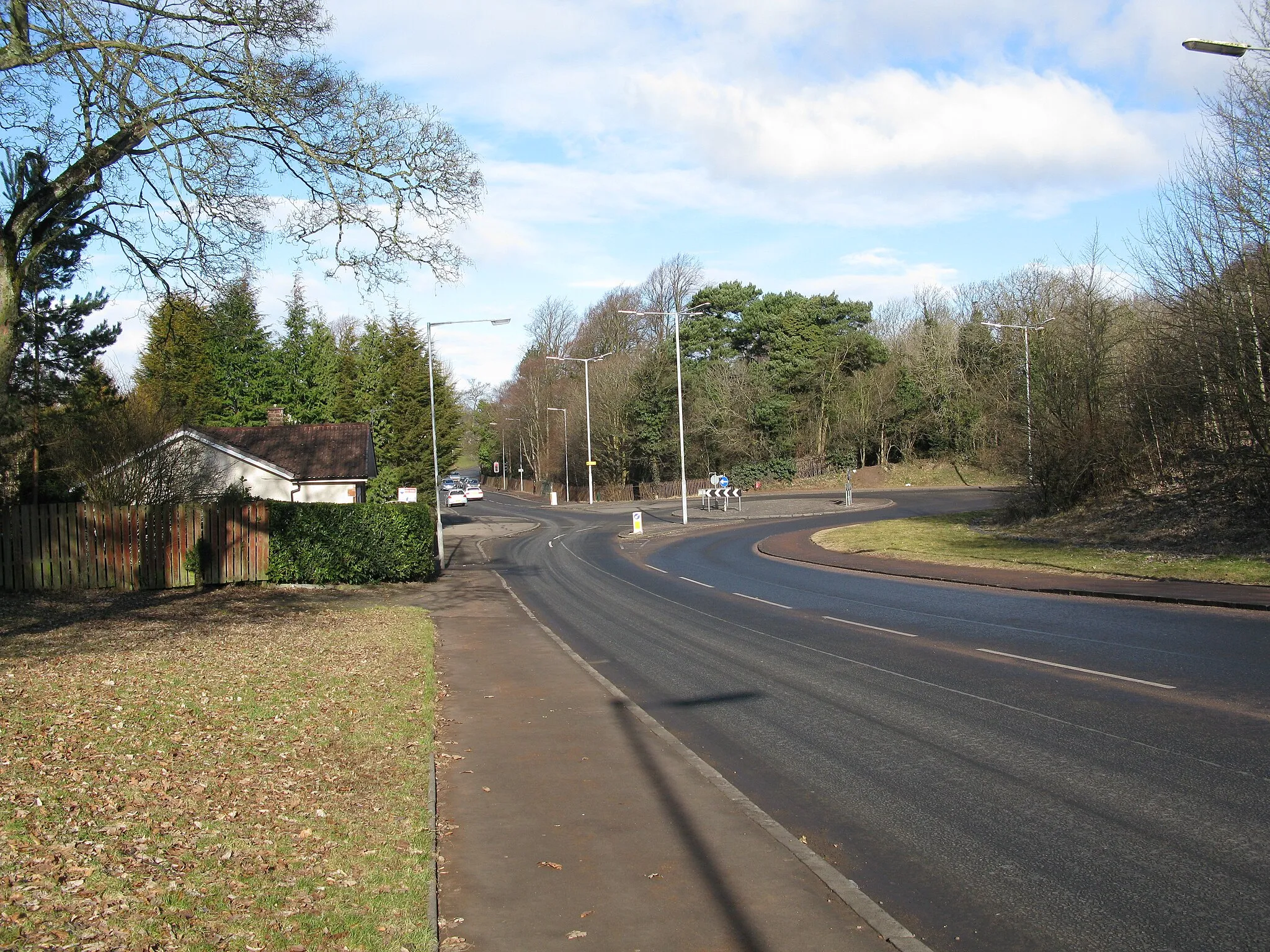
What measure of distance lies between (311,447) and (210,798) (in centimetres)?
3649

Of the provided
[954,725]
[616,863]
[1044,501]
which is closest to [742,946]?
[616,863]

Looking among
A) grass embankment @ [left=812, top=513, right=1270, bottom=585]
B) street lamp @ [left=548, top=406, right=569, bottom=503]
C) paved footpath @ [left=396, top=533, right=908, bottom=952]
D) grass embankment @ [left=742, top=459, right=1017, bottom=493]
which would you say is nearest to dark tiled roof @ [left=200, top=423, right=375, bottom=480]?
grass embankment @ [left=812, top=513, right=1270, bottom=585]

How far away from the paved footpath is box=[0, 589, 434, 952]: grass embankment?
321mm

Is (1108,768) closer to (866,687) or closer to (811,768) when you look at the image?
(811,768)

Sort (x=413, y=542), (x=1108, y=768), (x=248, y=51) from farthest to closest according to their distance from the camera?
(x=413, y=542) → (x=248, y=51) → (x=1108, y=768)

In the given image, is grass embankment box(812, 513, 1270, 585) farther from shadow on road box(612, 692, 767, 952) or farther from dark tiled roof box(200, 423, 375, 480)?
dark tiled roof box(200, 423, 375, 480)

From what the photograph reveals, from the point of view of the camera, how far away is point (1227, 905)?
192 inches

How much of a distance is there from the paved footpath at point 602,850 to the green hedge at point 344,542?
14632mm

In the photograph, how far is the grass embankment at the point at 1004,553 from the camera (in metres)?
19.8

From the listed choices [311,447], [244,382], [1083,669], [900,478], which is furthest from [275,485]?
[900,478]

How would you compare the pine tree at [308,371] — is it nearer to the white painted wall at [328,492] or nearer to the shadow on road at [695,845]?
the white painted wall at [328,492]

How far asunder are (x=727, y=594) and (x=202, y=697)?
46.0 feet

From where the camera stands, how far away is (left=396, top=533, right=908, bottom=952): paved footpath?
4805 mm

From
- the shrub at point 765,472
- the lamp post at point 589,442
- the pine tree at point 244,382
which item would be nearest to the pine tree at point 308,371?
the pine tree at point 244,382
